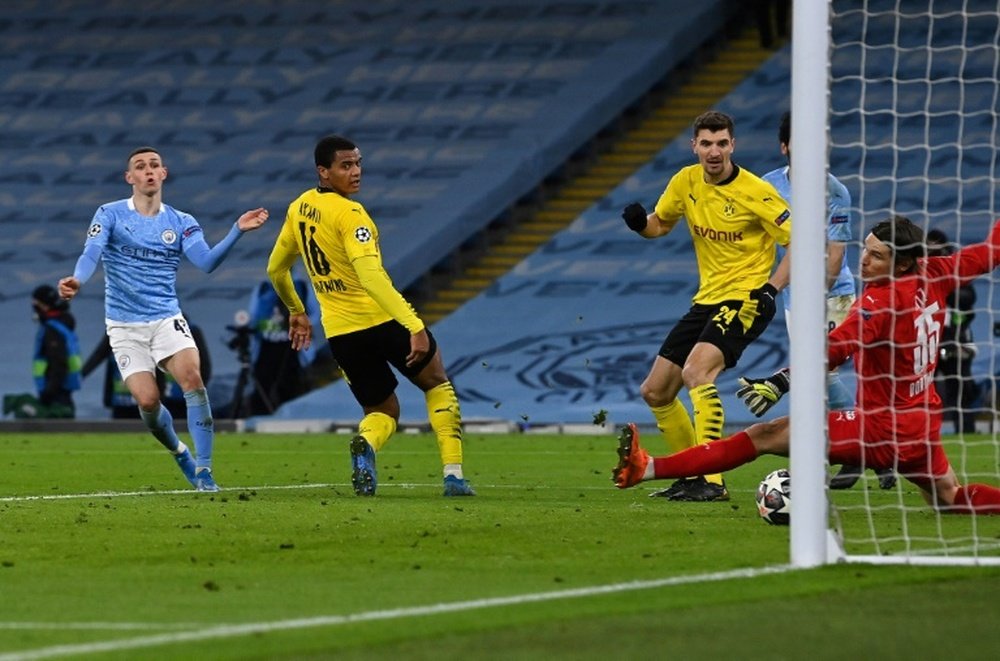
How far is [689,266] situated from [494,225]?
323 cm

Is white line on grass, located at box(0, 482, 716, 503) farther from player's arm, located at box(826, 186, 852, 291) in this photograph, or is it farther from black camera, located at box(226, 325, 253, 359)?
black camera, located at box(226, 325, 253, 359)

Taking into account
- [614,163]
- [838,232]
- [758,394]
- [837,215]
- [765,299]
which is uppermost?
[614,163]

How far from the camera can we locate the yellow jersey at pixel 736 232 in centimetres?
1174

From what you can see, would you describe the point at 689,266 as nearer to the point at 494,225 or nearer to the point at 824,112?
the point at 494,225

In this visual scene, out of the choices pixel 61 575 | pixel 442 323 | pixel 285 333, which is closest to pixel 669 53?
pixel 442 323

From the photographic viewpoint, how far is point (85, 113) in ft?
104

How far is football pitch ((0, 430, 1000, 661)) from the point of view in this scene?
219 inches

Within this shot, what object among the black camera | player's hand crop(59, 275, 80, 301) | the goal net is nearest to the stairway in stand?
the goal net

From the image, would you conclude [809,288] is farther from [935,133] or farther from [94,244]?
[935,133]

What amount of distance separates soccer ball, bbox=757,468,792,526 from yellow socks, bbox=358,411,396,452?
293 cm

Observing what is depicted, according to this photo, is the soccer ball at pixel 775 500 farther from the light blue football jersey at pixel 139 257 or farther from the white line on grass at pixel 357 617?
the light blue football jersey at pixel 139 257

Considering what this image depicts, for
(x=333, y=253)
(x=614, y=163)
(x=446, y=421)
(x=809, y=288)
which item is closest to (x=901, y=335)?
(x=809, y=288)

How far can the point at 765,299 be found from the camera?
1158 centimetres

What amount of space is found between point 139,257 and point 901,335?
523cm
